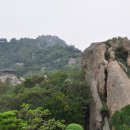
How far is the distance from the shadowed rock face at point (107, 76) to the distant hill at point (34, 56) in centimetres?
4975

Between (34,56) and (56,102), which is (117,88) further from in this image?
(34,56)

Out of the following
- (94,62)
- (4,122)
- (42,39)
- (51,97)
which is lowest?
(4,122)

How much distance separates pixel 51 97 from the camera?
39.8 meters

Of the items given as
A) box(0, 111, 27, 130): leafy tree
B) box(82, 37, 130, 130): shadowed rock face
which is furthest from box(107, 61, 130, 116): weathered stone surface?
box(0, 111, 27, 130): leafy tree

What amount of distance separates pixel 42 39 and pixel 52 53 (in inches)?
1993

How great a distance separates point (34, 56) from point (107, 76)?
9005 cm

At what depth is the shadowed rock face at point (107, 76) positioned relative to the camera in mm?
36781

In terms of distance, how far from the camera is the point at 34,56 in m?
128

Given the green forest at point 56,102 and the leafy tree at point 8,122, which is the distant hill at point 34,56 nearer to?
the green forest at point 56,102

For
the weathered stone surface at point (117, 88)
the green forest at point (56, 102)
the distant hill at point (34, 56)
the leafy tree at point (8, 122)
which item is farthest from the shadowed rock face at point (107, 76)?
the distant hill at point (34, 56)

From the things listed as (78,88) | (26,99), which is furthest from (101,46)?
(26,99)

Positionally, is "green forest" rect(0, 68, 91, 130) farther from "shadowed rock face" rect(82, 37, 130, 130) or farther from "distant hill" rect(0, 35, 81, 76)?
"distant hill" rect(0, 35, 81, 76)

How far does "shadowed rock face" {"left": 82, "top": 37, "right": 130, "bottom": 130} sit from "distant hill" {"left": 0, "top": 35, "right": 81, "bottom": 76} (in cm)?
4975

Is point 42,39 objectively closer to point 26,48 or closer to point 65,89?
point 26,48
